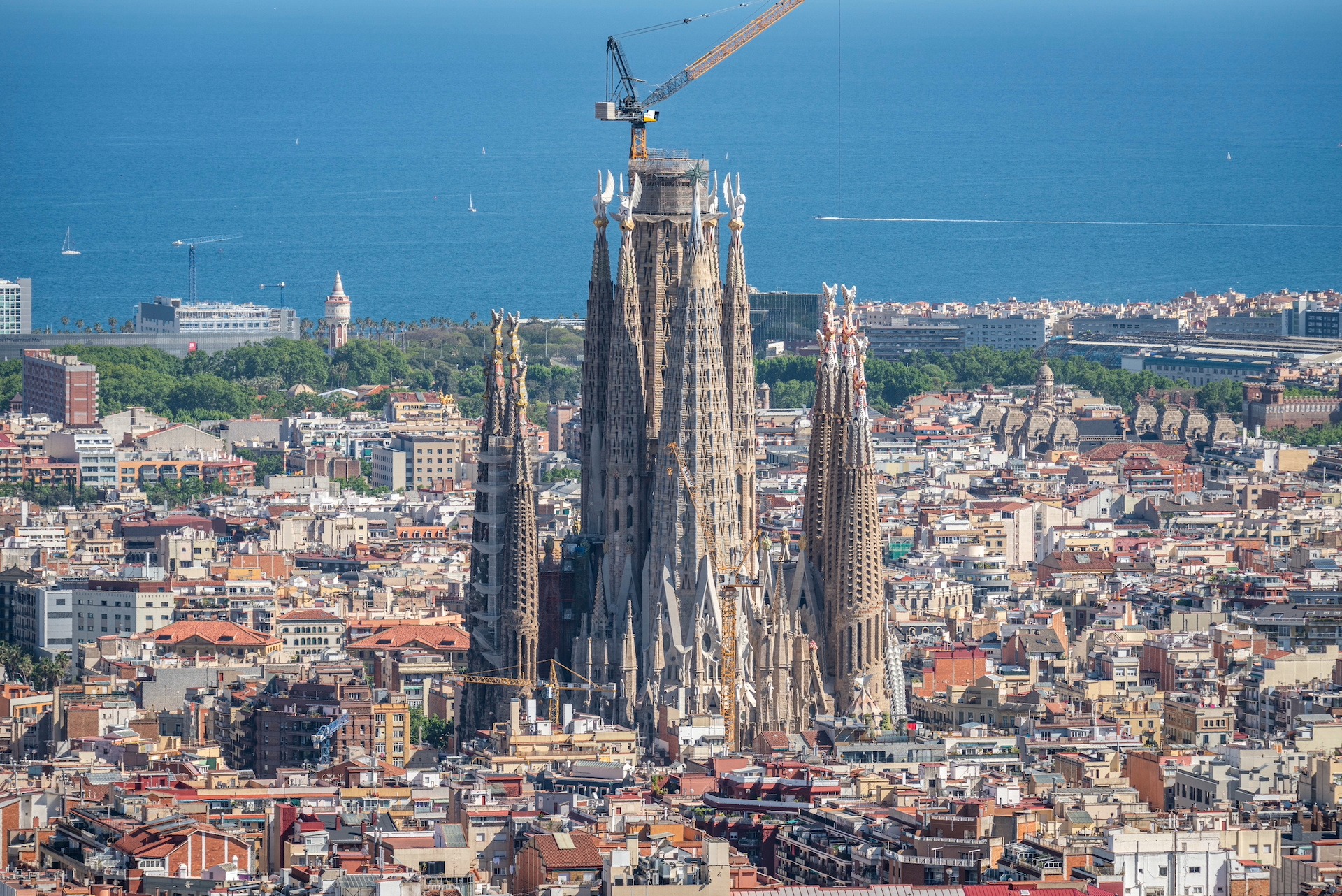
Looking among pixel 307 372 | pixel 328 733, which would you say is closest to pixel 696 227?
pixel 328 733

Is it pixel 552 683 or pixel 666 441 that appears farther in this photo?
pixel 552 683

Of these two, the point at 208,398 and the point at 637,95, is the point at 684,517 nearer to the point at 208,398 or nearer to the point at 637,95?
the point at 637,95

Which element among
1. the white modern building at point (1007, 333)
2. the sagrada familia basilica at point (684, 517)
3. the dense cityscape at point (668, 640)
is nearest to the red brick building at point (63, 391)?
the dense cityscape at point (668, 640)

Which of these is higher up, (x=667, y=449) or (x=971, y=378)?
(x=971, y=378)

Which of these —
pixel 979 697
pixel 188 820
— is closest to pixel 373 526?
pixel 979 697

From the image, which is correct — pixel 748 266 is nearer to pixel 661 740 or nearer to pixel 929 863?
pixel 661 740

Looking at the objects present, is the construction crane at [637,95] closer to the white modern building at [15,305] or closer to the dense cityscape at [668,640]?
the dense cityscape at [668,640]

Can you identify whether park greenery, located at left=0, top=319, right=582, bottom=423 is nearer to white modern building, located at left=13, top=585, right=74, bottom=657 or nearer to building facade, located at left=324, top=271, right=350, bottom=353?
building facade, located at left=324, top=271, right=350, bottom=353
